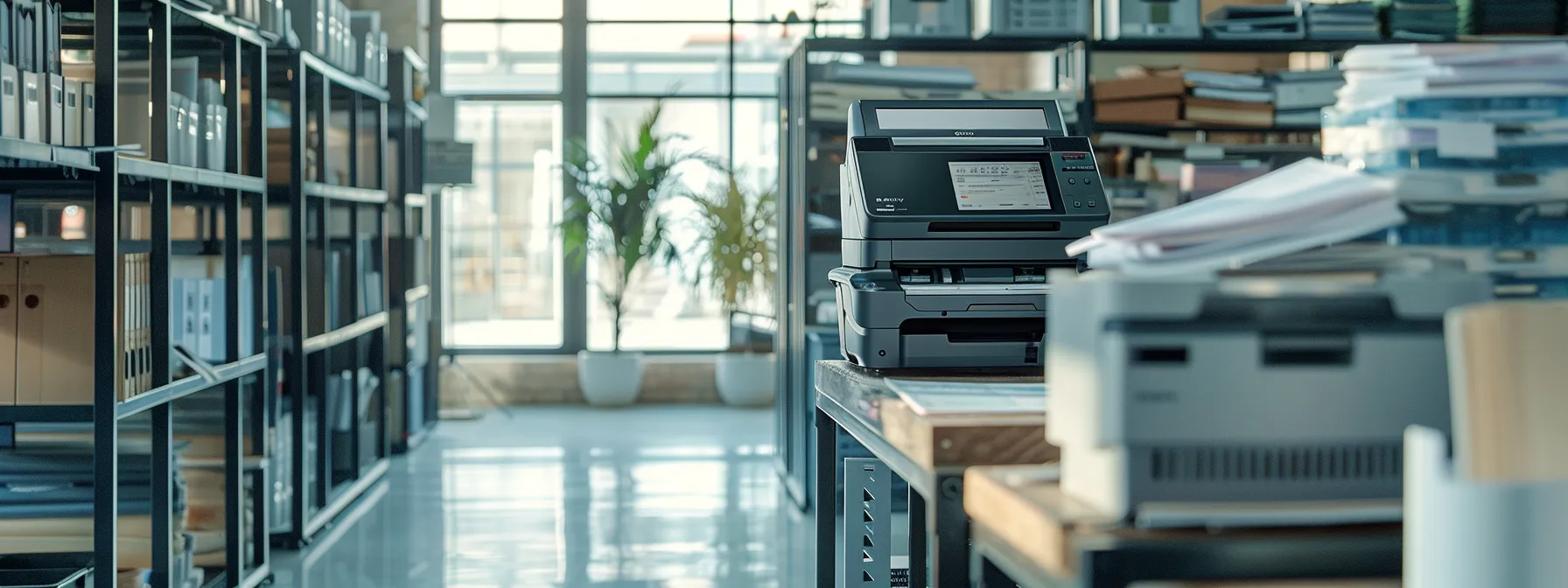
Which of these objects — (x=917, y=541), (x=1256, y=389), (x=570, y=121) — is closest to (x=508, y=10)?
(x=570, y=121)

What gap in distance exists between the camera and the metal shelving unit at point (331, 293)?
456 centimetres

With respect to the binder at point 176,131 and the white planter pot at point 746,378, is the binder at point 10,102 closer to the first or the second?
the binder at point 176,131

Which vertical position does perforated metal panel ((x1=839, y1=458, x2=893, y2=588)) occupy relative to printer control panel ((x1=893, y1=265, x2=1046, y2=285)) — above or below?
below

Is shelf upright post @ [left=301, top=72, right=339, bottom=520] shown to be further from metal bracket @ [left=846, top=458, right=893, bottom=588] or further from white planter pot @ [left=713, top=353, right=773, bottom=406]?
white planter pot @ [left=713, top=353, right=773, bottom=406]

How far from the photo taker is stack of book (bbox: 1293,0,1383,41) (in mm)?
5137

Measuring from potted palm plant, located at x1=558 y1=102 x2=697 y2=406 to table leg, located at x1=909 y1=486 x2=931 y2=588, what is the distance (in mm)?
5897

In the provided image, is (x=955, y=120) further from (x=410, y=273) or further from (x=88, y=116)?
(x=410, y=273)

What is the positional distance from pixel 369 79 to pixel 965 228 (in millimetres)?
3842

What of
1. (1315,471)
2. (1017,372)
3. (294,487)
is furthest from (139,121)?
(1315,471)

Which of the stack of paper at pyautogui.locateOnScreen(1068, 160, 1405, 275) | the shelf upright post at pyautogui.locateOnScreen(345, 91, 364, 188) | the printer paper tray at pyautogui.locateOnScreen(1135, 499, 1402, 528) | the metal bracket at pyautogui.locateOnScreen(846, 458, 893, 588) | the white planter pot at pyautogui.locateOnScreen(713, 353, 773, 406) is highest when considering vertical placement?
the shelf upright post at pyautogui.locateOnScreen(345, 91, 364, 188)

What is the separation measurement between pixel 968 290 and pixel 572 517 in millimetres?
2987

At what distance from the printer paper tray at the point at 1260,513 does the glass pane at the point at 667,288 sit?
7.74 metres

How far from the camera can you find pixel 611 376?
332 inches

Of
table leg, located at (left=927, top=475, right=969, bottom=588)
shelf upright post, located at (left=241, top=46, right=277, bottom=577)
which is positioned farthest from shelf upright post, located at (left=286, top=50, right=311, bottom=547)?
table leg, located at (left=927, top=475, right=969, bottom=588)
